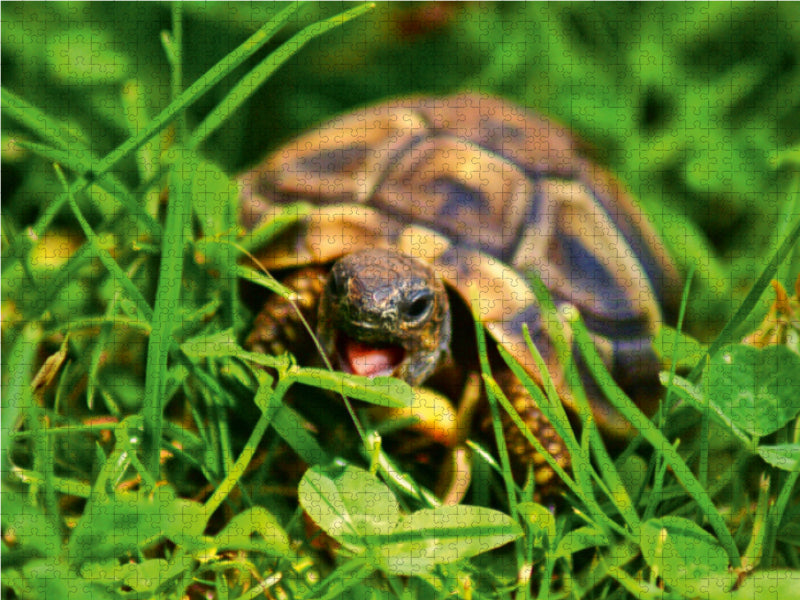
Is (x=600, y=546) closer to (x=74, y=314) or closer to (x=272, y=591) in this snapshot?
(x=272, y=591)

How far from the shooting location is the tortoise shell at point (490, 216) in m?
1.37

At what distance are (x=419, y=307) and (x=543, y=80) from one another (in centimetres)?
121

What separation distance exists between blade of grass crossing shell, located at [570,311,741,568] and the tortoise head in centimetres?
36

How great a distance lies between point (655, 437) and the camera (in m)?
0.90

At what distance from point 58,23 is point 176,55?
3.42 ft

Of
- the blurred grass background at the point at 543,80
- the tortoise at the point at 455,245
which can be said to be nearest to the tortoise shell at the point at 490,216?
the tortoise at the point at 455,245

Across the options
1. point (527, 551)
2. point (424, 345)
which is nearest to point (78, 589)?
point (527, 551)

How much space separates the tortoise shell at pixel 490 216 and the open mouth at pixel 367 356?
0.55ft

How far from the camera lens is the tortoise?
49.6 inches

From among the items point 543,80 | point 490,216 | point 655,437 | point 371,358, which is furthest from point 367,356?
point 543,80

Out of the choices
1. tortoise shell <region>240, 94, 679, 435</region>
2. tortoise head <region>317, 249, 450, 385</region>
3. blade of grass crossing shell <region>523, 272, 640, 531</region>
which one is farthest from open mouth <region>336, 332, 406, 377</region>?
blade of grass crossing shell <region>523, 272, 640, 531</region>

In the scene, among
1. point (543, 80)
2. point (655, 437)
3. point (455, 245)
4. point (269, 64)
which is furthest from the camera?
point (543, 80)

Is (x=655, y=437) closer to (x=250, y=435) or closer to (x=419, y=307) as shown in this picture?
(x=419, y=307)

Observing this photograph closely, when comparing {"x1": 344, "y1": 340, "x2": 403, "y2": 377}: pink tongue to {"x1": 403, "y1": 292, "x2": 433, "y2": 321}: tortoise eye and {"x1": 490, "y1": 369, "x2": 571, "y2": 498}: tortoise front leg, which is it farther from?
{"x1": 490, "y1": 369, "x2": 571, "y2": 498}: tortoise front leg
